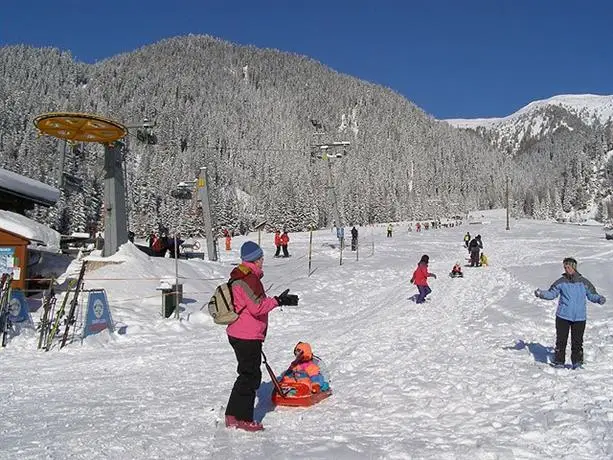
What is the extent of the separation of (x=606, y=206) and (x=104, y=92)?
160 meters

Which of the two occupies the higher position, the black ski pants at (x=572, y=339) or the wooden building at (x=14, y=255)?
the wooden building at (x=14, y=255)

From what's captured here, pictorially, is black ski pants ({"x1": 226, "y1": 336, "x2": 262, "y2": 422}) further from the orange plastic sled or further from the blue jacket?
the blue jacket

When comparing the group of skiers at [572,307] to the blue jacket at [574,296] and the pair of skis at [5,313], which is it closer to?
the blue jacket at [574,296]

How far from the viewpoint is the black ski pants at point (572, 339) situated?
782 centimetres

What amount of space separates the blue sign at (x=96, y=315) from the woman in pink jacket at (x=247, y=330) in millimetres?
6485

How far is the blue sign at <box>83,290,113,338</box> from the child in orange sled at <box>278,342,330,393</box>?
581cm

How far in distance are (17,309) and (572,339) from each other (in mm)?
9876

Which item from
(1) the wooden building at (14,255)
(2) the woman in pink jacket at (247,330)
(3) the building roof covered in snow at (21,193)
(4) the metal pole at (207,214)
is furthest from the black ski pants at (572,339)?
(4) the metal pole at (207,214)

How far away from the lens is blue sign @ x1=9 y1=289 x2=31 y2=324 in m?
10.5

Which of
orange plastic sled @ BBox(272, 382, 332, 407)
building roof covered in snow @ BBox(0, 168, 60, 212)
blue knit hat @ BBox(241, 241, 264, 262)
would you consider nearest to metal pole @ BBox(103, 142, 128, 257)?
building roof covered in snow @ BBox(0, 168, 60, 212)

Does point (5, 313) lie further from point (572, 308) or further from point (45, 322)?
point (572, 308)

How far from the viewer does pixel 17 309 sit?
10578mm

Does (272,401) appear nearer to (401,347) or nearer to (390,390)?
(390,390)

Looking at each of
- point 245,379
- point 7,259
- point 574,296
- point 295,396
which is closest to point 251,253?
point 245,379
